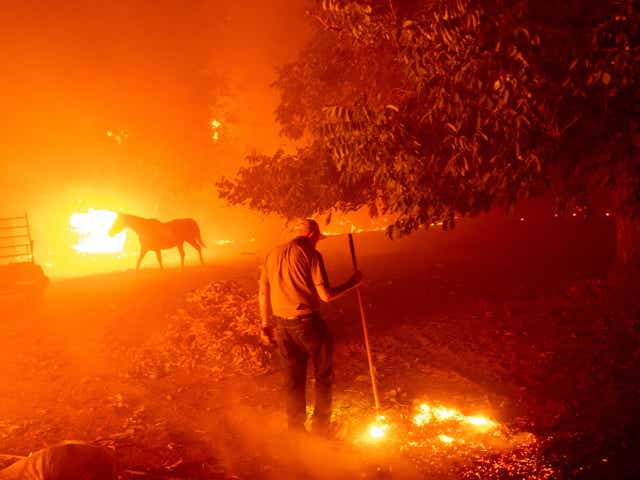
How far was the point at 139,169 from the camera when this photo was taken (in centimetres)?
2881

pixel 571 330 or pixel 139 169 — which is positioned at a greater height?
pixel 139 169

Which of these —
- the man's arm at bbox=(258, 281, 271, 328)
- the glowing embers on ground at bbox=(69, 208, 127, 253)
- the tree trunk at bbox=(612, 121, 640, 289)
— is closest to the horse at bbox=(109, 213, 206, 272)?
the man's arm at bbox=(258, 281, 271, 328)

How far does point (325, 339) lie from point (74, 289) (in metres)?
9.42

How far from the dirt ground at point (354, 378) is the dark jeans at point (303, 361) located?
0.26 m

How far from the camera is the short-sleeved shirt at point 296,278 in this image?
15.9ft

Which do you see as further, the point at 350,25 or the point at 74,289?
the point at 74,289

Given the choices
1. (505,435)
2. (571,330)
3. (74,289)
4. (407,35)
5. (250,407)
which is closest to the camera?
(505,435)

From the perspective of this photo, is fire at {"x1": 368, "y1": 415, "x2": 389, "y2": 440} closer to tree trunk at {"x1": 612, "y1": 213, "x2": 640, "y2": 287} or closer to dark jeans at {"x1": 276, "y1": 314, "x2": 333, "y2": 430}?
dark jeans at {"x1": 276, "y1": 314, "x2": 333, "y2": 430}

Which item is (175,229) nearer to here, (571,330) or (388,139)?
(388,139)

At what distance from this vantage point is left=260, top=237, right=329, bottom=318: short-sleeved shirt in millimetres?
4844

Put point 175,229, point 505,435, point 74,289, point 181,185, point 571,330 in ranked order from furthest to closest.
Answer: point 181,185 < point 175,229 < point 74,289 < point 571,330 < point 505,435

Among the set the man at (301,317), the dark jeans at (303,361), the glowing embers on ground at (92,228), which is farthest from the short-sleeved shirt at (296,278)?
the glowing embers on ground at (92,228)

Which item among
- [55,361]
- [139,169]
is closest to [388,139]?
[55,361]

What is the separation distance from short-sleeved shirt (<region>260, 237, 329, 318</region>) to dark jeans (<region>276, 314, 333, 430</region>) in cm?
12
